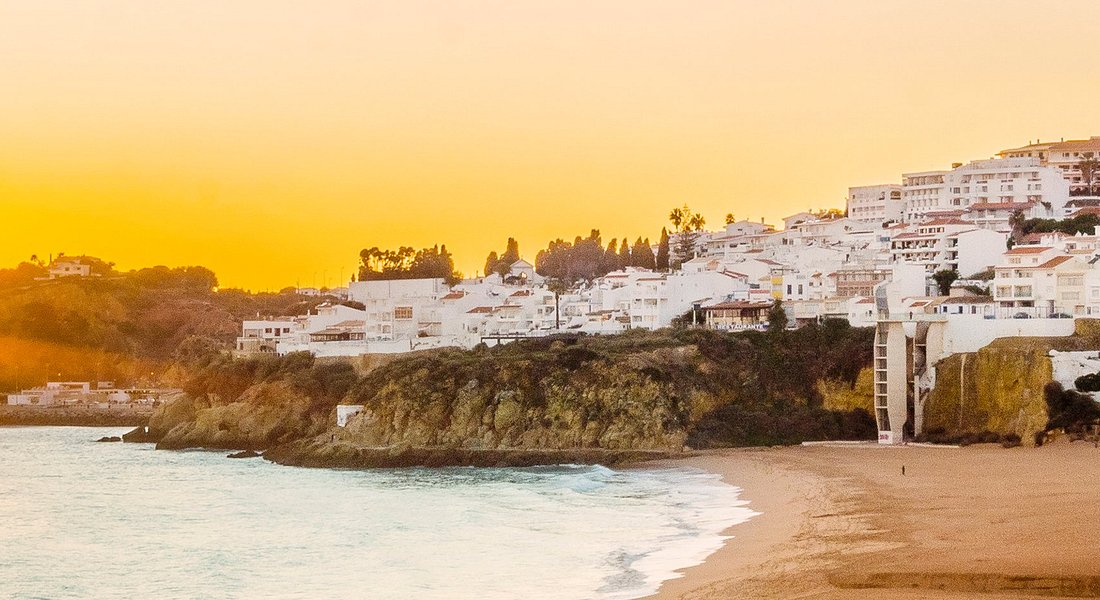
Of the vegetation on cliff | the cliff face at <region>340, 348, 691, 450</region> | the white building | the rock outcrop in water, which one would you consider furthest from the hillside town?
the white building

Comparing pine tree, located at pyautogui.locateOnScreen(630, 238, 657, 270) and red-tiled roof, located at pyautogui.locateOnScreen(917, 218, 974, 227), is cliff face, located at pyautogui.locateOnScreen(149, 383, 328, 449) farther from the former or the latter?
pine tree, located at pyautogui.locateOnScreen(630, 238, 657, 270)

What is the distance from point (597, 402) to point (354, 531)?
16270 millimetres

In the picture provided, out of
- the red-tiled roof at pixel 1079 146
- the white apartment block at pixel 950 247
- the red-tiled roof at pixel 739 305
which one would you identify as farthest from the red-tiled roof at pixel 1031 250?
the red-tiled roof at pixel 1079 146

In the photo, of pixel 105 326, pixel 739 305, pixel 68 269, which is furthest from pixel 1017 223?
pixel 68 269

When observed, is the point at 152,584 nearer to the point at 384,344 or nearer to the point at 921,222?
the point at 384,344

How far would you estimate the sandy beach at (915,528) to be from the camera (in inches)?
791

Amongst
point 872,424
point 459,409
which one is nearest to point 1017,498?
point 872,424

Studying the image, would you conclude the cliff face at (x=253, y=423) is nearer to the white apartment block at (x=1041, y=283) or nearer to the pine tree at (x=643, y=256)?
the white apartment block at (x=1041, y=283)

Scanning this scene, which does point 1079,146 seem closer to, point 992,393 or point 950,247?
point 950,247

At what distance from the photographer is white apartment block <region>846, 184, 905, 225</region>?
76.0m

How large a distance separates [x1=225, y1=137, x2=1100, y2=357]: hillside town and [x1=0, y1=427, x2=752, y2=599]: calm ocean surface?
14658 millimetres

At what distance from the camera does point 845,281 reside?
57.1 m

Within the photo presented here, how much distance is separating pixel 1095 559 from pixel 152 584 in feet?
54.9

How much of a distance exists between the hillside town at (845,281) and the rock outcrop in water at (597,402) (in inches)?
162
